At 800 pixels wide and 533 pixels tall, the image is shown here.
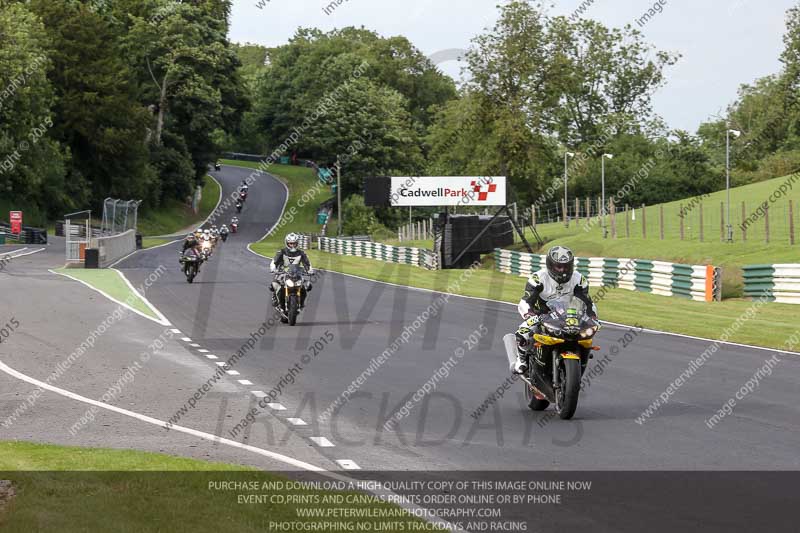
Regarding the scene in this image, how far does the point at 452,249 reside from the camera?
5181 cm

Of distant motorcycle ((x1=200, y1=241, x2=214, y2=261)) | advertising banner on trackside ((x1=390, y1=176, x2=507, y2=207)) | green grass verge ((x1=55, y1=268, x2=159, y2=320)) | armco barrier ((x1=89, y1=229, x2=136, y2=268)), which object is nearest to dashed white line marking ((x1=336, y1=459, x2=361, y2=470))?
green grass verge ((x1=55, y1=268, x2=159, y2=320))

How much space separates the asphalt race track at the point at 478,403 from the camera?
980cm

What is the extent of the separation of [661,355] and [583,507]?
34.1 ft

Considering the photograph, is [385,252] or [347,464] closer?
[347,464]

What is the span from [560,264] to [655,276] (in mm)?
23368

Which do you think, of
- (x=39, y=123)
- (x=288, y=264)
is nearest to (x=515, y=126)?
(x=39, y=123)

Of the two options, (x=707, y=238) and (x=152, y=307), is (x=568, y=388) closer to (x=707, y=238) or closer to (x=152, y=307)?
(x=152, y=307)

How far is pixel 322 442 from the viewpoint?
34.6 ft

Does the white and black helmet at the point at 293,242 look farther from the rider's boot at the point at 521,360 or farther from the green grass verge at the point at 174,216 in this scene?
the green grass verge at the point at 174,216

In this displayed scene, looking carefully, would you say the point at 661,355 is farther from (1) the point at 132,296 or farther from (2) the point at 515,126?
(2) the point at 515,126

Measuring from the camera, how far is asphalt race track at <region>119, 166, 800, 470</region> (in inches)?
386

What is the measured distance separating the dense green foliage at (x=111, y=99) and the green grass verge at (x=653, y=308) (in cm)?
A: 3815

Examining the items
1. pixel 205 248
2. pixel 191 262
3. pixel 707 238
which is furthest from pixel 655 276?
pixel 707 238

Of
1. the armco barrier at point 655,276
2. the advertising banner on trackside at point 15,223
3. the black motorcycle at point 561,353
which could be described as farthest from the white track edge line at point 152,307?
the advertising banner on trackside at point 15,223
